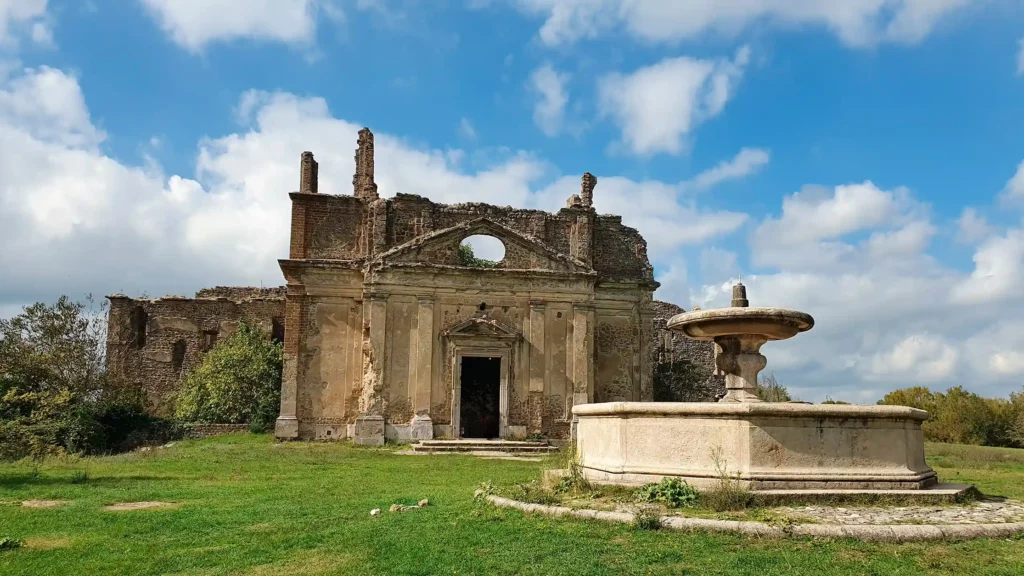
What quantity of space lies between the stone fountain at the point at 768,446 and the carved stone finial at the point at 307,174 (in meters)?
18.9

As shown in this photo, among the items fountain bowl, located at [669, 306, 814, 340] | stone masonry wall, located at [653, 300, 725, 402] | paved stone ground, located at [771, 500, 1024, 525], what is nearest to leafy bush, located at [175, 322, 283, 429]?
stone masonry wall, located at [653, 300, 725, 402]

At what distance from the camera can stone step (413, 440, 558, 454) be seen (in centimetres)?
2139

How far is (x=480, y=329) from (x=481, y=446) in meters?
3.83

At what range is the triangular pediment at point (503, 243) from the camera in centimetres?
2392

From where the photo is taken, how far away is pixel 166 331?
3331 cm

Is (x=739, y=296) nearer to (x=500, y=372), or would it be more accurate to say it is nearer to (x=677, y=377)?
(x=500, y=372)

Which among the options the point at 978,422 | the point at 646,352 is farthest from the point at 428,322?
the point at 978,422

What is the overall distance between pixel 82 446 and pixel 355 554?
18.9 metres

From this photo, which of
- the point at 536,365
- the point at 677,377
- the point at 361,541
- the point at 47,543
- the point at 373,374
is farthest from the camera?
the point at 677,377

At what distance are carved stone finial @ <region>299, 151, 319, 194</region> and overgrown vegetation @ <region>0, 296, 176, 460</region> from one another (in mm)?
8930

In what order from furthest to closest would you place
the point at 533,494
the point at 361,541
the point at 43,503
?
1. the point at 43,503
2. the point at 533,494
3. the point at 361,541

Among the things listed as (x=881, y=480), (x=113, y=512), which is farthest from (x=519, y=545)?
(x=113, y=512)

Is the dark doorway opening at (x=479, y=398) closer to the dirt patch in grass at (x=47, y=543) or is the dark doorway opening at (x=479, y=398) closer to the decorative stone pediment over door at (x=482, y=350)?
the decorative stone pediment over door at (x=482, y=350)

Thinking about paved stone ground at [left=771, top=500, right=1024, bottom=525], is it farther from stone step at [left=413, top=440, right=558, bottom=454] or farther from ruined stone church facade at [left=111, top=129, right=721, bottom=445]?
ruined stone church facade at [left=111, top=129, right=721, bottom=445]
